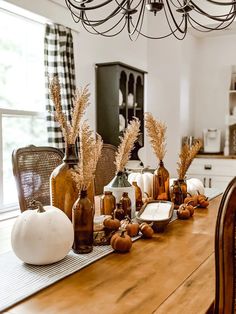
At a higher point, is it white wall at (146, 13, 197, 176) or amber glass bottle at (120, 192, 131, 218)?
white wall at (146, 13, 197, 176)

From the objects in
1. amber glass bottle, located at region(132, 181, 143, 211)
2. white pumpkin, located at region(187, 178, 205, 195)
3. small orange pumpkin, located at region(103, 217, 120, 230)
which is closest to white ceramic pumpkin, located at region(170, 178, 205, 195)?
white pumpkin, located at region(187, 178, 205, 195)

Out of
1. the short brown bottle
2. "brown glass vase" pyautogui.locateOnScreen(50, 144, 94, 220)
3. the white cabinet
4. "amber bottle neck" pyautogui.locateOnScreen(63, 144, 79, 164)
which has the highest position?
"amber bottle neck" pyautogui.locateOnScreen(63, 144, 79, 164)

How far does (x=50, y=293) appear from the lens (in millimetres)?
929

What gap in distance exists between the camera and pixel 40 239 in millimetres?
1074

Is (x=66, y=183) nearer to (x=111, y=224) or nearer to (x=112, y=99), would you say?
(x=111, y=224)

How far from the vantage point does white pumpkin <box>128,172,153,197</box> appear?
77.3 inches

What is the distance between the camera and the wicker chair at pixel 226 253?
2.62 feet

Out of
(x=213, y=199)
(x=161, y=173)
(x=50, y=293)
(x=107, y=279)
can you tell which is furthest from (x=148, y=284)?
(x=213, y=199)

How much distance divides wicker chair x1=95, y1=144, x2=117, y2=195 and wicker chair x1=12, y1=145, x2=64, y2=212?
0.45 m

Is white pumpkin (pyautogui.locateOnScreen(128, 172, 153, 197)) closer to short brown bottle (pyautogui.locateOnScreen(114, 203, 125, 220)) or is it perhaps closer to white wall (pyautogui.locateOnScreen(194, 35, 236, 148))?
short brown bottle (pyautogui.locateOnScreen(114, 203, 125, 220))

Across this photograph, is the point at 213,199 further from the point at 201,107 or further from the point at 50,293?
the point at 201,107

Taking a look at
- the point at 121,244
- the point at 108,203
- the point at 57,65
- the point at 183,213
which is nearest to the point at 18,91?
the point at 57,65

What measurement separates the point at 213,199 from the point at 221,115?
2699 mm

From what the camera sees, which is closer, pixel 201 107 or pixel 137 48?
pixel 137 48
